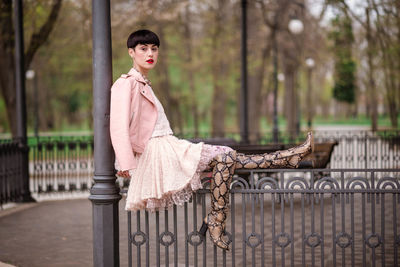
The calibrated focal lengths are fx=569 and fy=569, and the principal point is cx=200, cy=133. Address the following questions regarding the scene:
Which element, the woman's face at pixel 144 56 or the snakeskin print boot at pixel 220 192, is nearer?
the snakeskin print boot at pixel 220 192

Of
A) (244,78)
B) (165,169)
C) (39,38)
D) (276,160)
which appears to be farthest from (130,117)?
(39,38)

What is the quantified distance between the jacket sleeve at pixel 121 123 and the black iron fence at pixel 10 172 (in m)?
6.57

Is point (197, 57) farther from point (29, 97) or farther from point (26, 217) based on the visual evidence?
point (26, 217)

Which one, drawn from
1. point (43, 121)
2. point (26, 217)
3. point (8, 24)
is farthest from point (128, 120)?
point (43, 121)

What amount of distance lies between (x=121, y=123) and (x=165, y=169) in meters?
0.57

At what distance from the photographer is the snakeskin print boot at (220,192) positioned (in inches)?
202

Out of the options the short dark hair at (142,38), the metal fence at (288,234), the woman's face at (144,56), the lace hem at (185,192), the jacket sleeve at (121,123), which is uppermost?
the short dark hair at (142,38)

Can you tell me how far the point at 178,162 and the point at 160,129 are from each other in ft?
1.18

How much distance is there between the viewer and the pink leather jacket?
191 inches

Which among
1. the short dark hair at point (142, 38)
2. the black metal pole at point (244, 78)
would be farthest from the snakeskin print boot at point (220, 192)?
Answer: the black metal pole at point (244, 78)

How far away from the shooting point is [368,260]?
21.9 feet

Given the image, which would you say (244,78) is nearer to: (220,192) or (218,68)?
(220,192)

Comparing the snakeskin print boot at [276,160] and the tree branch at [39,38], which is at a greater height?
the tree branch at [39,38]

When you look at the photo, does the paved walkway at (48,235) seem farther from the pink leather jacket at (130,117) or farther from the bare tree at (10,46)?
the bare tree at (10,46)
